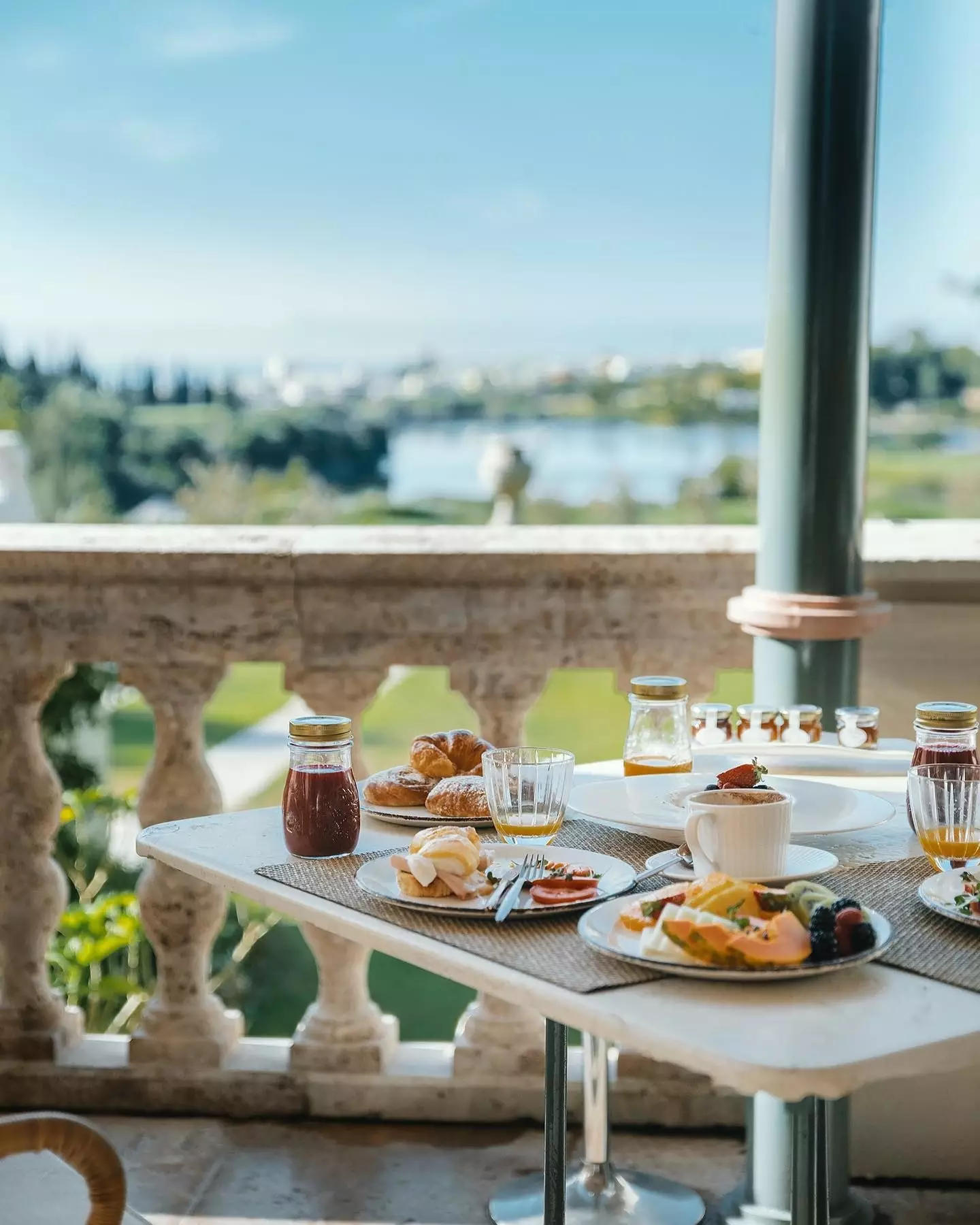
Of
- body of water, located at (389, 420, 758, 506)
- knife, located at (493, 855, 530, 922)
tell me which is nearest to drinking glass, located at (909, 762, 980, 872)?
knife, located at (493, 855, 530, 922)

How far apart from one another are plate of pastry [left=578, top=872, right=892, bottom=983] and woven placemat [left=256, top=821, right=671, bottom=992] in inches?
0.7

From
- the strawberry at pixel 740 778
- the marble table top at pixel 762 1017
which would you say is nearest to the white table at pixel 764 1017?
the marble table top at pixel 762 1017

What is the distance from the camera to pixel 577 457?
21.4 meters

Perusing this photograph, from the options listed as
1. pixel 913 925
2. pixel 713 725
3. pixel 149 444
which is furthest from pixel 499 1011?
→ pixel 149 444

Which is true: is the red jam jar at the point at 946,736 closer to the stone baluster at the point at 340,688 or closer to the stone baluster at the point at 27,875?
the stone baluster at the point at 340,688

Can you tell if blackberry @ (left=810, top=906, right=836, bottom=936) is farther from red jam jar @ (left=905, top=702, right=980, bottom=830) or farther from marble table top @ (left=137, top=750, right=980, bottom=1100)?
red jam jar @ (left=905, top=702, right=980, bottom=830)

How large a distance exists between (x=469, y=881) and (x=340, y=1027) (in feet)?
4.28

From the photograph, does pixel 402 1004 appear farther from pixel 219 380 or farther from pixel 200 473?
pixel 219 380

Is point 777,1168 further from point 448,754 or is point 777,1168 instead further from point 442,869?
point 442,869

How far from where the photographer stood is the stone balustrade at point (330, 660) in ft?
7.68

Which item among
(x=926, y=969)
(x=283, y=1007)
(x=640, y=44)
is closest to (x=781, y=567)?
(x=926, y=969)

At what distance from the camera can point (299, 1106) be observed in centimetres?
249

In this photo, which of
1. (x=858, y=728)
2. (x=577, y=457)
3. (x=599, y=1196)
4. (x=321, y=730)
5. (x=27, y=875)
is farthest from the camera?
(x=577, y=457)

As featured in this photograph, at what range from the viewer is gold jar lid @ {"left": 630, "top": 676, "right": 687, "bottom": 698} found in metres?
1.63
